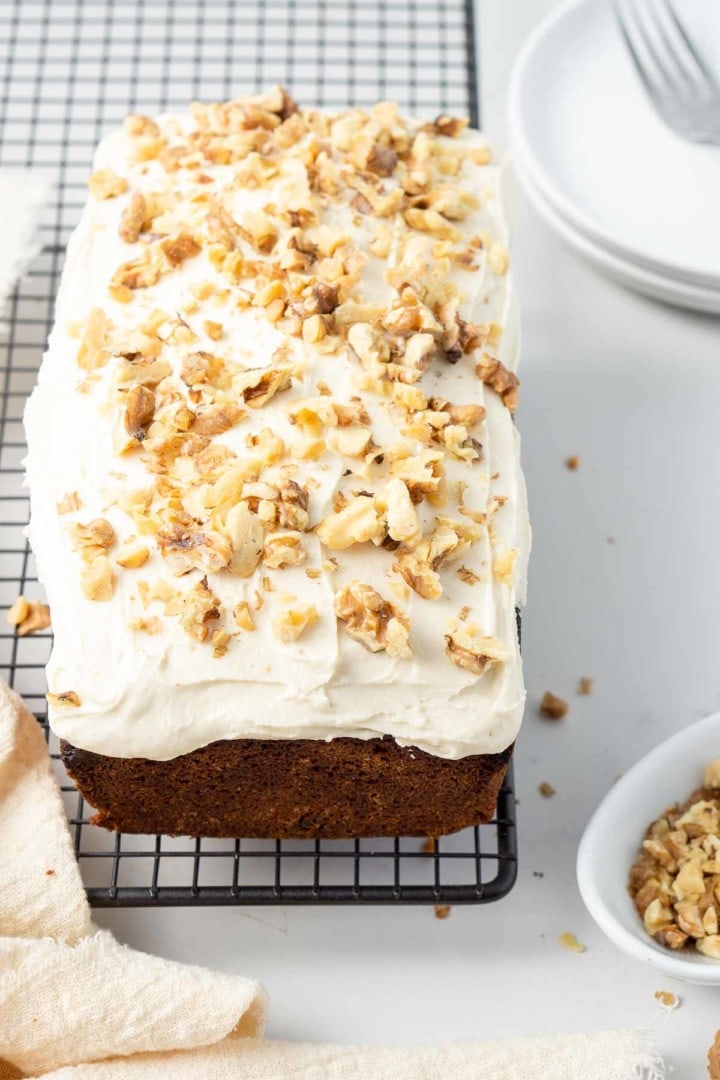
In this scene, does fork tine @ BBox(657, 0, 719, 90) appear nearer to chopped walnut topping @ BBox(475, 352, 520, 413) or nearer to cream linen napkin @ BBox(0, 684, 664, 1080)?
chopped walnut topping @ BBox(475, 352, 520, 413)

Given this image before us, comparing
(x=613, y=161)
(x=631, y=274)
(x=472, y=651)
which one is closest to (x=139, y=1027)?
(x=472, y=651)

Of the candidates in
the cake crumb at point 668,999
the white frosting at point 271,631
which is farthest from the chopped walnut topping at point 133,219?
the cake crumb at point 668,999

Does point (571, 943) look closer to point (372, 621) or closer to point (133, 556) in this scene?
point (372, 621)

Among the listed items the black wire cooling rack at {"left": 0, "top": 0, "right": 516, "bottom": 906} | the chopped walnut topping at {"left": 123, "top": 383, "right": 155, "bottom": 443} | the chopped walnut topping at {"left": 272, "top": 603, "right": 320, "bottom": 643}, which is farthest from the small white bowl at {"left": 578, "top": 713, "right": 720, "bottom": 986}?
the black wire cooling rack at {"left": 0, "top": 0, "right": 516, "bottom": 906}

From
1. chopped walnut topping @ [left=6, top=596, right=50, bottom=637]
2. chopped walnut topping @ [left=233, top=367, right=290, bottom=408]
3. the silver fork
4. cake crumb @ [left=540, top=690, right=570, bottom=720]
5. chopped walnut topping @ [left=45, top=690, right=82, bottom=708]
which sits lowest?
cake crumb @ [left=540, top=690, right=570, bottom=720]

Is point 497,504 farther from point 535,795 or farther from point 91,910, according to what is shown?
point 91,910

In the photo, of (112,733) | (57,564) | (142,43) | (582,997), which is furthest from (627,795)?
(142,43)

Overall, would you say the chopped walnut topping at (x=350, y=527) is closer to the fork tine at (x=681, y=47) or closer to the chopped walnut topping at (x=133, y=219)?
the chopped walnut topping at (x=133, y=219)
